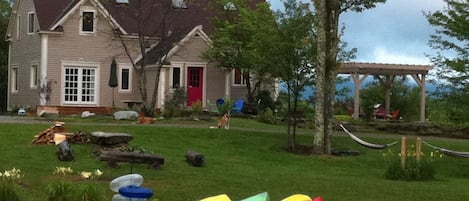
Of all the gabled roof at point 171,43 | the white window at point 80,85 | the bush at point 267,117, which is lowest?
the bush at point 267,117

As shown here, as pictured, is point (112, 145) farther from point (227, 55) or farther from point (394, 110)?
Answer: point (394, 110)

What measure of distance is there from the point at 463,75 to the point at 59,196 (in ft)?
48.7

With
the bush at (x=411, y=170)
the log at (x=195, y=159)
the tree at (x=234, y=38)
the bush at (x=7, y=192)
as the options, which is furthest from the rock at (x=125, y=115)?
the bush at (x=7, y=192)

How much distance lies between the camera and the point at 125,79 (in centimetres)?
3681

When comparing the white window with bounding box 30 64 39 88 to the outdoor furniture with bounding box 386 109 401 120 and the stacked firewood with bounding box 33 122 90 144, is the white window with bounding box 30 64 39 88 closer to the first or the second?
the outdoor furniture with bounding box 386 109 401 120

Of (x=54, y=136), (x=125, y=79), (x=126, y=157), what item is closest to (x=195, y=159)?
(x=126, y=157)

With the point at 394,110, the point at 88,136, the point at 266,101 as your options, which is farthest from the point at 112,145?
the point at 394,110

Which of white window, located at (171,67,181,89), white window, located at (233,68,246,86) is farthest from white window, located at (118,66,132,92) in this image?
white window, located at (233,68,246,86)

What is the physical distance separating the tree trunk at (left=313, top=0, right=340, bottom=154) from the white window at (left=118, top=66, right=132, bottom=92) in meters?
15.7

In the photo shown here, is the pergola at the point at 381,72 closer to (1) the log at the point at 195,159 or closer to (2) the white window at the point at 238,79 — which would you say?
(2) the white window at the point at 238,79

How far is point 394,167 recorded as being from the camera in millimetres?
17891

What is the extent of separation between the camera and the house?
116ft

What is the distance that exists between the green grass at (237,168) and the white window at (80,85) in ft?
32.8

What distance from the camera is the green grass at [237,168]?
13.9m
